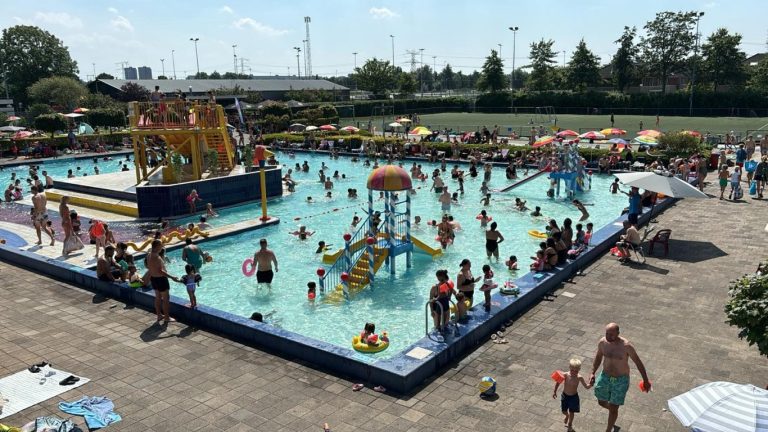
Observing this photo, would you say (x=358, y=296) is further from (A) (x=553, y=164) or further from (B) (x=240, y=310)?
(A) (x=553, y=164)

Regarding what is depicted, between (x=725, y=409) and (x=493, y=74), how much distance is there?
84.2 meters

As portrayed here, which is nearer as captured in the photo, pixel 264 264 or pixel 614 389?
pixel 614 389

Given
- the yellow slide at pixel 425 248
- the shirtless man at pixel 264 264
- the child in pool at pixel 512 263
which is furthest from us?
the yellow slide at pixel 425 248

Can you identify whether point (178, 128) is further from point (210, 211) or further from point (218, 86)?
point (218, 86)

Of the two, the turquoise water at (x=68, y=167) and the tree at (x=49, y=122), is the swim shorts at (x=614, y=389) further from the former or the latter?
the tree at (x=49, y=122)

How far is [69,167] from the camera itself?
3478 centimetres

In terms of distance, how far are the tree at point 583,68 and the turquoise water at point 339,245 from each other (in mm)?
59405

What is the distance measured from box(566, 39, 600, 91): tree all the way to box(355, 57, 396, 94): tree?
2730 cm

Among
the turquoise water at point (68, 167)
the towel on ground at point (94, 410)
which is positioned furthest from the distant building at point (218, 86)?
the towel on ground at point (94, 410)

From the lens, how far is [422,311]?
11.8 m

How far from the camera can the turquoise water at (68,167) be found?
32.5 meters

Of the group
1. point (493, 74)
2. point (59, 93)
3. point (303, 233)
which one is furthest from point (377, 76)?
point (303, 233)

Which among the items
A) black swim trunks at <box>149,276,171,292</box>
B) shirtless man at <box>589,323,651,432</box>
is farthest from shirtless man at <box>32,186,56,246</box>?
shirtless man at <box>589,323,651,432</box>

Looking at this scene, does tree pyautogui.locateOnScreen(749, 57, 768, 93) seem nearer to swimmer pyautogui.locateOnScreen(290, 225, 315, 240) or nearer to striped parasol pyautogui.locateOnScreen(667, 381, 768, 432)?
swimmer pyautogui.locateOnScreen(290, 225, 315, 240)
